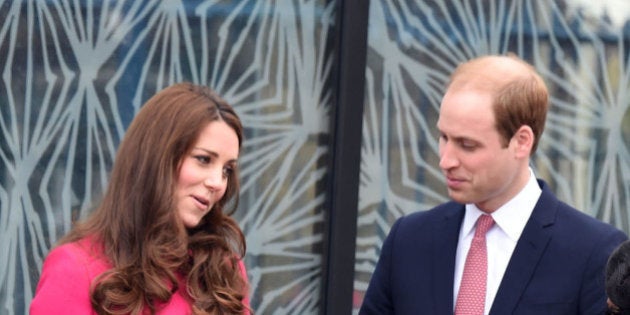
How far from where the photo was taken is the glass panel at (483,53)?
6672 millimetres

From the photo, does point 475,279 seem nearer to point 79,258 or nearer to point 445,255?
point 445,255

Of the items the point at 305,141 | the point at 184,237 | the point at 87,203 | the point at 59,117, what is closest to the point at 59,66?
the point at 59,117

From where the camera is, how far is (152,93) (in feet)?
20.7

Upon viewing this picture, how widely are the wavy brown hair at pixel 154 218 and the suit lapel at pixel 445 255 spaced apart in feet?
1.98

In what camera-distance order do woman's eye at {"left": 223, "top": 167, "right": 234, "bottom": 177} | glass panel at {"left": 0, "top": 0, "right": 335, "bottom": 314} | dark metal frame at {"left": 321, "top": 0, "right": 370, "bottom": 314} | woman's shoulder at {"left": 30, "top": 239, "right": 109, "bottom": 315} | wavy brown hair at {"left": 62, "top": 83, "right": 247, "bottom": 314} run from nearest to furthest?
woman's shoulder at {"left": 30, "top": 239, "right": 109, "bottom": 315}
wavy brown hair at {"left": 62, "top": 83, "right": 247, "bottom": 314}
woman's eye at {"left": 223, "top": 167, "right": 234, "bottom": 177}
glass panel at {"left": 0, "top": 0, "right": 335, "bottom": 314}
dark metal frame at {"left": 321, "top": 0, "right": 370, "bottom": 314}

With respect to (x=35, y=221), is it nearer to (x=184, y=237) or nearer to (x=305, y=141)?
(x=305, y=141)

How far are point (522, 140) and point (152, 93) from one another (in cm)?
252

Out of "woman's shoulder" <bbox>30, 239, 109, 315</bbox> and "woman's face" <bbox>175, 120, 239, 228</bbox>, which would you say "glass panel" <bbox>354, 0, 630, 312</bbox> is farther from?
"woman's shoulder" <bbox>30, 239, 109, 315</bbox>

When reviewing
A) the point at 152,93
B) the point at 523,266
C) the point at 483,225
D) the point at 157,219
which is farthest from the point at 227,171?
the point at 152,93

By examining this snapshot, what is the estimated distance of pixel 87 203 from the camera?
20.4ft

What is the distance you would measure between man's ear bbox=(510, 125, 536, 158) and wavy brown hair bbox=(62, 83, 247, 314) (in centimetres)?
81

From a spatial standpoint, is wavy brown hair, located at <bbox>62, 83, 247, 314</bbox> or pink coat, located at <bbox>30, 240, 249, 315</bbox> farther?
wavy brown hair, located at <bbox>62, 83, 247, 314</bbox>

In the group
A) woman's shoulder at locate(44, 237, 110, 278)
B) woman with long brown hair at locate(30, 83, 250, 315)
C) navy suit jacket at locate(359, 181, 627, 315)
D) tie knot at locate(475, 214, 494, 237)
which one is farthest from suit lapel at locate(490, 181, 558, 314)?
woman's shoulder at locate(44, 237, 110, 278)

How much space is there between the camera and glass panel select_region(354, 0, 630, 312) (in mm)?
6672
